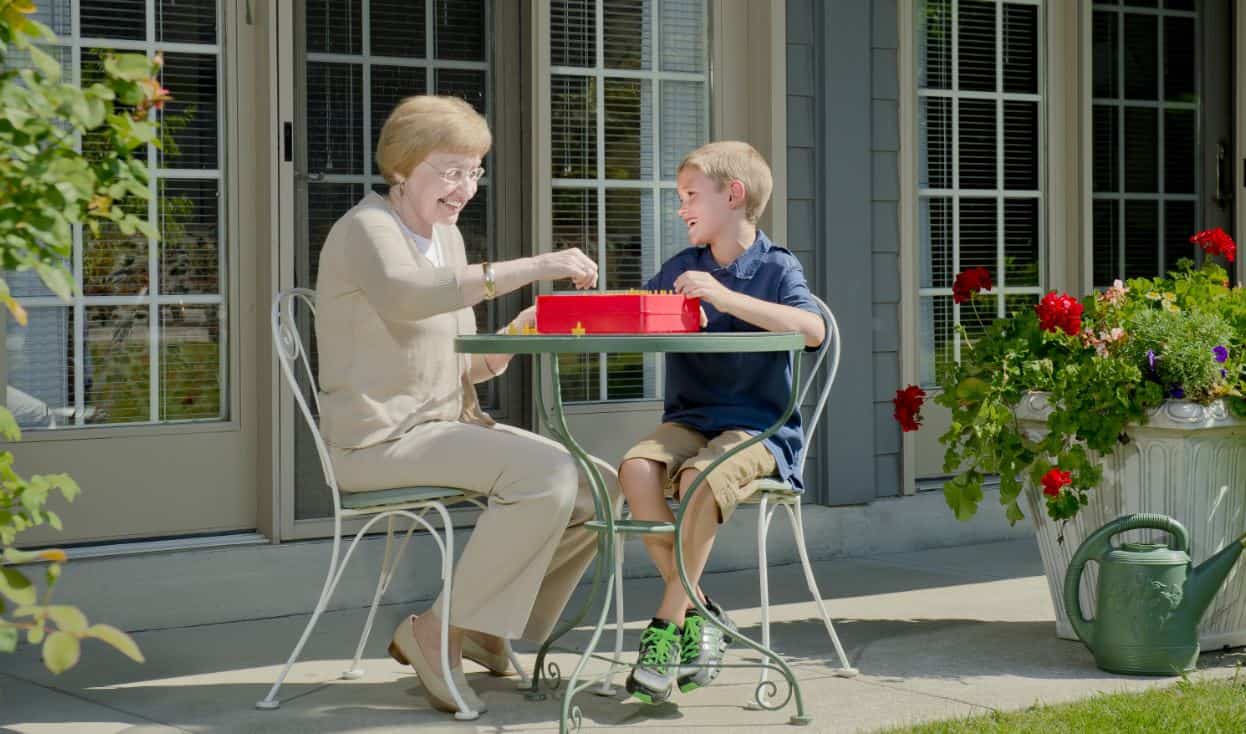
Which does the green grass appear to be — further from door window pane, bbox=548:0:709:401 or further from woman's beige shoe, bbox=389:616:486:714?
door window pane, bbox=548:0:709:401

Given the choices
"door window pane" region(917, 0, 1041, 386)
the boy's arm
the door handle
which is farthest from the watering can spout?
the door handle

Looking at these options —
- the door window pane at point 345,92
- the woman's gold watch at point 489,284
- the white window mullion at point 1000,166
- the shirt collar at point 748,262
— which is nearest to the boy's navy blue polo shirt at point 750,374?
the shirt collar at point 748,262

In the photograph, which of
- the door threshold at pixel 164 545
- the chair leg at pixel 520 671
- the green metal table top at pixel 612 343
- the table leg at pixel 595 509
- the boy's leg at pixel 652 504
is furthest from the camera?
the door threshold at pixel 164 545

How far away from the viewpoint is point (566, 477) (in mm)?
3283

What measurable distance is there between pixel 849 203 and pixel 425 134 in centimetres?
230

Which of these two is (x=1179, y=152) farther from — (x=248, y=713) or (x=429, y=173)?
(x=248, y=713)

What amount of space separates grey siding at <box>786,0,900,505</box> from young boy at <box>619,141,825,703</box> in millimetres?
1666

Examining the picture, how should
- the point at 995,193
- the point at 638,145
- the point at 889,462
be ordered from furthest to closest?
1. the point at 995,193
2. the point at 889,462
3. the point at 638,145

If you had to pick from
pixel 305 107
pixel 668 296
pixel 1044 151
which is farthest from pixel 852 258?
pixel 668 296

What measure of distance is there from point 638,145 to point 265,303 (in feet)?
4.42

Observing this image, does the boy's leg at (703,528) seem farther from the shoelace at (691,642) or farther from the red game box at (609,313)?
the red game box at (609,313)

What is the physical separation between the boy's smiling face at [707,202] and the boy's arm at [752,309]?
163 millimetres

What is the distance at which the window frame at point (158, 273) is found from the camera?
4246 millimetres

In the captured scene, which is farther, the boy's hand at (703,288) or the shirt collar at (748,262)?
the shirt collar at (748,262)
